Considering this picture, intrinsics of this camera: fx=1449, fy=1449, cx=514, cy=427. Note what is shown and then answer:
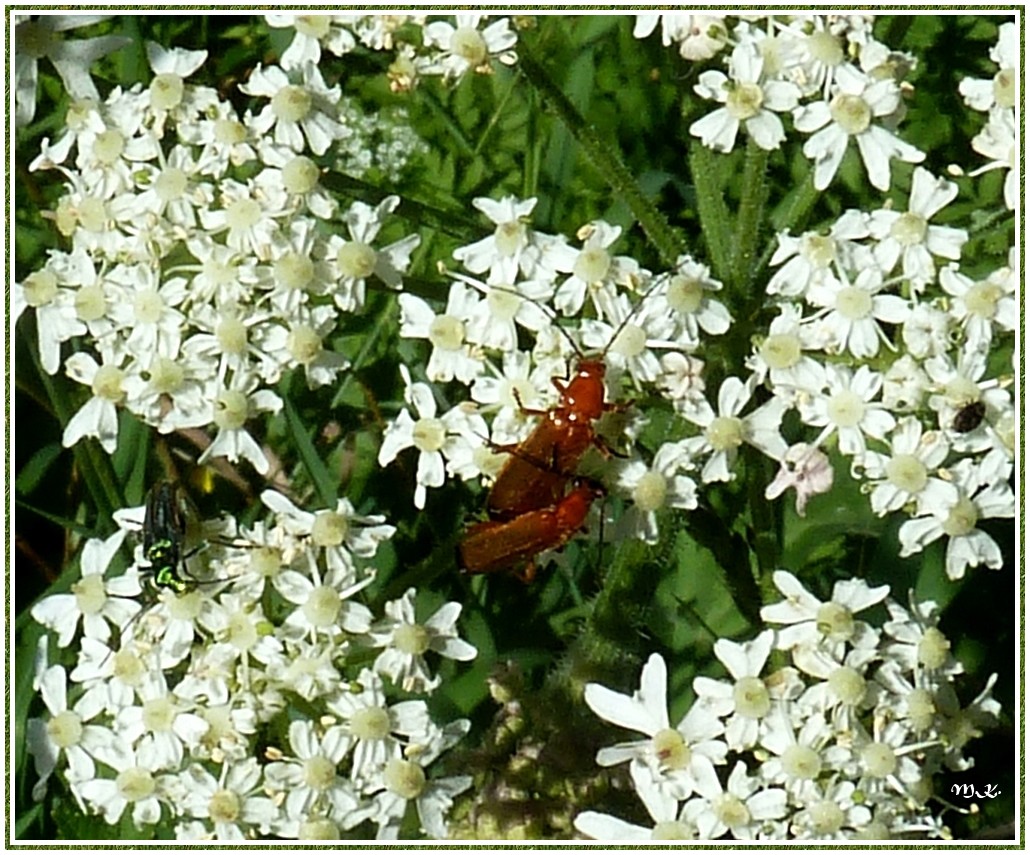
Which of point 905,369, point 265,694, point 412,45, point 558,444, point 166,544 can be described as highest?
point 412,45

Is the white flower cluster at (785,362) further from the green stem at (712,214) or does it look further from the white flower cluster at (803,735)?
the white flower cluster at (803,735)

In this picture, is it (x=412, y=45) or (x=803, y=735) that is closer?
(x=803, y=735)

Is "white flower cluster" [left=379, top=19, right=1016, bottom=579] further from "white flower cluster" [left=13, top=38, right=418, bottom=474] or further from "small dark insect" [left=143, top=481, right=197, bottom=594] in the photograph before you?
"small dark insect" [left=143, top=481, right=197, bottom=594]

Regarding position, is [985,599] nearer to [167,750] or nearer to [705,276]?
[705,276]

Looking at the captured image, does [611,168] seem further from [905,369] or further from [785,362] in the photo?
[905,369]

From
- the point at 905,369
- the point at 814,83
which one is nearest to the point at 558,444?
the point at 905,369

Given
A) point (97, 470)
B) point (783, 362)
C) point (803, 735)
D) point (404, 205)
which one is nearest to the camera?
A: point (803, 735)

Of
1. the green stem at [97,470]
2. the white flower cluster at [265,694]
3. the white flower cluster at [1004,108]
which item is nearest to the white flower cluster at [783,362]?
the white flower cluster at [1004,108]

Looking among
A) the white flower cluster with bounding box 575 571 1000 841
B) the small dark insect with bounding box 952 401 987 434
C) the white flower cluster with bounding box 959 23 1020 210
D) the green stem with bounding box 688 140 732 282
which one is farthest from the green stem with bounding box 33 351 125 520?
the white flower cluster with bounding box 959 23 1020 210
